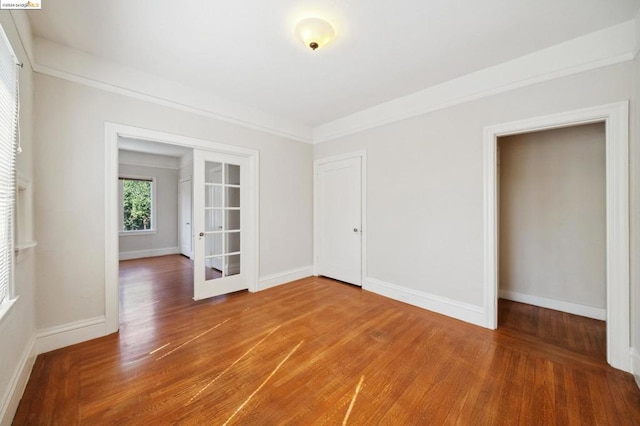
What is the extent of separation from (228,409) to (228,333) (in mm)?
991

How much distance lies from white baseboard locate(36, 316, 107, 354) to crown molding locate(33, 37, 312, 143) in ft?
7.50

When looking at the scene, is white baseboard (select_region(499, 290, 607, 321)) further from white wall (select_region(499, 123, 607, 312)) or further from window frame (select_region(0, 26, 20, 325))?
window frame (select_region(0, 26, 20, 325))

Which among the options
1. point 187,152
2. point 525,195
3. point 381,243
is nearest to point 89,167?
point 381,243

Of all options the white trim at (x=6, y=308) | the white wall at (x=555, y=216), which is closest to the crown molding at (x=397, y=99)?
the white wall at (x=555, y=216)

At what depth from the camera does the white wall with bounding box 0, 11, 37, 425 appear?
1404 mm

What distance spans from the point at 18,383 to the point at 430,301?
3607 millimetres

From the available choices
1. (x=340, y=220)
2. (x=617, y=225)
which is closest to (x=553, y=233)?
(x=617, y=225)

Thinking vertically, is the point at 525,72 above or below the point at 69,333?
above

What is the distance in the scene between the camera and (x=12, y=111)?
151 cm

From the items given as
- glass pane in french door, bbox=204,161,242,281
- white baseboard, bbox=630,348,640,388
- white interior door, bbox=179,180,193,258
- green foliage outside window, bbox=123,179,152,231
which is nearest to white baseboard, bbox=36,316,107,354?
glass pane in french door, bbox=204,161,242,281

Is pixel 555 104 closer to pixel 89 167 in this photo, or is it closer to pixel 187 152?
pixel 89 167

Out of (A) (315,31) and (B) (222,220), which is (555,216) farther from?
(B) (222,220)

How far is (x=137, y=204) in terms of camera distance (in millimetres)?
6477

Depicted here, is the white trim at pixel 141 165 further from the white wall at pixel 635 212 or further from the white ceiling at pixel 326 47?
the white wall at pixel 635 212
